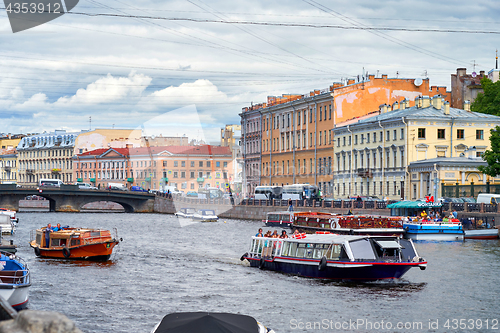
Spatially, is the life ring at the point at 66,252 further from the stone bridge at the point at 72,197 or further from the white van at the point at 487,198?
the stone bridge at the point at 72,197

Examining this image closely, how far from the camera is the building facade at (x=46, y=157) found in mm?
122688

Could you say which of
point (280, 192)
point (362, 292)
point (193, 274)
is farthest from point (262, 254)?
point (280, 192)

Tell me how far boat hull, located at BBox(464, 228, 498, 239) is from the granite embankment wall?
30.4 ft

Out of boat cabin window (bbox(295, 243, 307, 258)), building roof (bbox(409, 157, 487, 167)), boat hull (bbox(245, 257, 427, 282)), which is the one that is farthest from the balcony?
boat hull (bbox(245, 257, 427, 282))

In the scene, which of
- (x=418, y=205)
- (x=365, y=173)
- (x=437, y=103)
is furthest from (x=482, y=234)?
(x=365, y=173)

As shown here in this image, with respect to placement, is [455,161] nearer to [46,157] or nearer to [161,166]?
[161,166]

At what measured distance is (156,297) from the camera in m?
21.4

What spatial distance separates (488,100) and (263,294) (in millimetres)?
47731

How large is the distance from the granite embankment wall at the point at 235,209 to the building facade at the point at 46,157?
4211 cm

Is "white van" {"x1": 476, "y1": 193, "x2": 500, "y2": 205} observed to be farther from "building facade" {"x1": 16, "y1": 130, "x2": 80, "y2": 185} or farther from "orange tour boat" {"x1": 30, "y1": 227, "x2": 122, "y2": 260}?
"building facade" {"x1": 16, "y1": 130, "x2": 80, "y2": 185}

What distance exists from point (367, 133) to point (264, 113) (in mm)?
23803

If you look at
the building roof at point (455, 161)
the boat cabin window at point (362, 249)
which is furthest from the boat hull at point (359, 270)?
the building roof at point (455, 161)

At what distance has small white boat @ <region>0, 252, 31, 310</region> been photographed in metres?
16.7

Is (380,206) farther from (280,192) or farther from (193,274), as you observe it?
(193,274)
